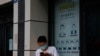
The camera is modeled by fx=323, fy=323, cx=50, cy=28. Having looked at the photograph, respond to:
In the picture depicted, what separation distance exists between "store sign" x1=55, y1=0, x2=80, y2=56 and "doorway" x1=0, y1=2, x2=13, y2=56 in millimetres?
2346

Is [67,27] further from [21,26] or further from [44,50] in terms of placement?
[21,26]

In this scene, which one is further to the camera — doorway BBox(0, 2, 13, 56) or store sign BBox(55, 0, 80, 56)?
doorway BBox(0, 2, 13, 56)

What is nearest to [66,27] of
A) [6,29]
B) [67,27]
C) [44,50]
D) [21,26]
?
[67,27]

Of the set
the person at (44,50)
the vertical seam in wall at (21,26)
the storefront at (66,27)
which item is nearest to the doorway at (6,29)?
the vertical seam in wall at (21,26)

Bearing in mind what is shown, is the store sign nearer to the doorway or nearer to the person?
the person

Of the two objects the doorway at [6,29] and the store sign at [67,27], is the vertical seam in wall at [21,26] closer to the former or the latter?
the store sign at [67,27]

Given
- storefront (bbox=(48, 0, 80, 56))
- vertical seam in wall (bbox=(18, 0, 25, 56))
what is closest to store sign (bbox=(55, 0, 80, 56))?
storefront (bbox=(48, 0, 80, 56))

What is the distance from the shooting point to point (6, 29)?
12125 mm

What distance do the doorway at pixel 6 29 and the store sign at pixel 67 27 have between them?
7.70 ft

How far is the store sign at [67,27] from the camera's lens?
29.9 ft

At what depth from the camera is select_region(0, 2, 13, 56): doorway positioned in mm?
11688

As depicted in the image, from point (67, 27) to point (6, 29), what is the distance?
345 cm

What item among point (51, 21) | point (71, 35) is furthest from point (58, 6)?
point (71, 35)
